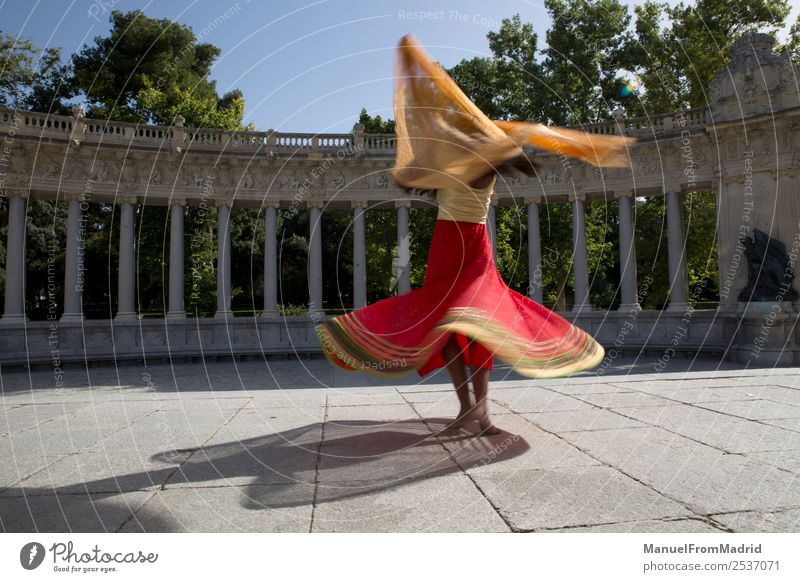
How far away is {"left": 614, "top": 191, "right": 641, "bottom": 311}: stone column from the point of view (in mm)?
34844

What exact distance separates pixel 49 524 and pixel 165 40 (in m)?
56.1

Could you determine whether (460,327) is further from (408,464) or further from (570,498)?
(570,498)

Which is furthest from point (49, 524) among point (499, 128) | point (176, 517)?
point (499, 128)

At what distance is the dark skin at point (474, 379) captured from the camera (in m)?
8.23

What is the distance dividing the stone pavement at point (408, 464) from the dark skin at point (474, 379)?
344mm

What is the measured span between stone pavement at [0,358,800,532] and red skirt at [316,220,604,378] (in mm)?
1265

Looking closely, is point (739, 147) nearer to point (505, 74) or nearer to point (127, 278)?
point (505, 74)

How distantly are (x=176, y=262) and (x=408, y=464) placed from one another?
3289cm

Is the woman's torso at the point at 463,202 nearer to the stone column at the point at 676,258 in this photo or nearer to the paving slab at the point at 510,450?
the paving slab at the point at 510,450

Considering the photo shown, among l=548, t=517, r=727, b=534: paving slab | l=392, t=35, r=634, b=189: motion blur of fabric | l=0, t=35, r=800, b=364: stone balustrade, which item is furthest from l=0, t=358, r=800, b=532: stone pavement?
Answer: l=0, t=35, r=800, b=364: stone balustrade

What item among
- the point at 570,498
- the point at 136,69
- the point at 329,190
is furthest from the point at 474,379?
the point at 136,69

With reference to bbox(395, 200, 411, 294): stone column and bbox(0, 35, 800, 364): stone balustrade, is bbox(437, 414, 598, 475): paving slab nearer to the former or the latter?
bbox(0, 35, 800, 364): stone balustrade

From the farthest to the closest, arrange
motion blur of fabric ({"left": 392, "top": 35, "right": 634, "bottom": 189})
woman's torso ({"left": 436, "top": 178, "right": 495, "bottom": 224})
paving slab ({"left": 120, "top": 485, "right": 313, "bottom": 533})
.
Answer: woman's torso ({"left": 436, "top": 178, "right": 495, "bottom": 224}) → motion blur of fabric ({"left": 392, "top": 35, "right": 634, "bottom": 189}) → paving slab ({"left": 120, "top": 485, "right": 313, "bottom": 533})

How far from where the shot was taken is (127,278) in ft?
112
